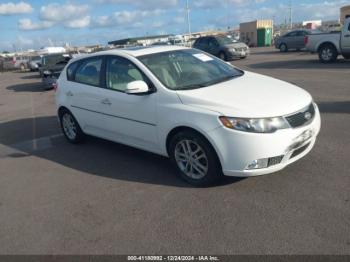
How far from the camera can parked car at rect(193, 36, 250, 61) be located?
76.3 ft

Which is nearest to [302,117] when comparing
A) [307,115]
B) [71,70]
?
[307,115]

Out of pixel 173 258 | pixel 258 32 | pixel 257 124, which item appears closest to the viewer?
pixel 173 258

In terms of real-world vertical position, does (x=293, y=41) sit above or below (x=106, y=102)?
above

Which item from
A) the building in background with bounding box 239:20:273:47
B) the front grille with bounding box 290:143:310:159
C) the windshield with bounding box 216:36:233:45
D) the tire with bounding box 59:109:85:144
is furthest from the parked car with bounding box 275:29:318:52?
the front grille with bounding box 290:143:310:159

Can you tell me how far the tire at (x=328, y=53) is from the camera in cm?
1650

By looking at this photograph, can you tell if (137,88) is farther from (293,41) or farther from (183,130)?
(293,41)

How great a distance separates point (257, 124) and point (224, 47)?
19.9m

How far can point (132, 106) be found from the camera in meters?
5.20

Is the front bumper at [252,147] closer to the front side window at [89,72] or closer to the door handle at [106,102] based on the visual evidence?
the door handle at [106,102]

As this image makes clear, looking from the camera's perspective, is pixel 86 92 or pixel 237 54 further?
pixel 237 54

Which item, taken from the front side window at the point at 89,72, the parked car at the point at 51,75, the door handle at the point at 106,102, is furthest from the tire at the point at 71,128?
the parked car at the point at 51,75

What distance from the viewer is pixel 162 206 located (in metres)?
4.29

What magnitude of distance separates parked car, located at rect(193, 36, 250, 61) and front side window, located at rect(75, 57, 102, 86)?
1761cm

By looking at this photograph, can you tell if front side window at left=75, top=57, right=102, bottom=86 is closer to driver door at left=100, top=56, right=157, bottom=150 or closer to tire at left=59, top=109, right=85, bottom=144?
driver door at left=100, top=56, right=157, bottom=150
